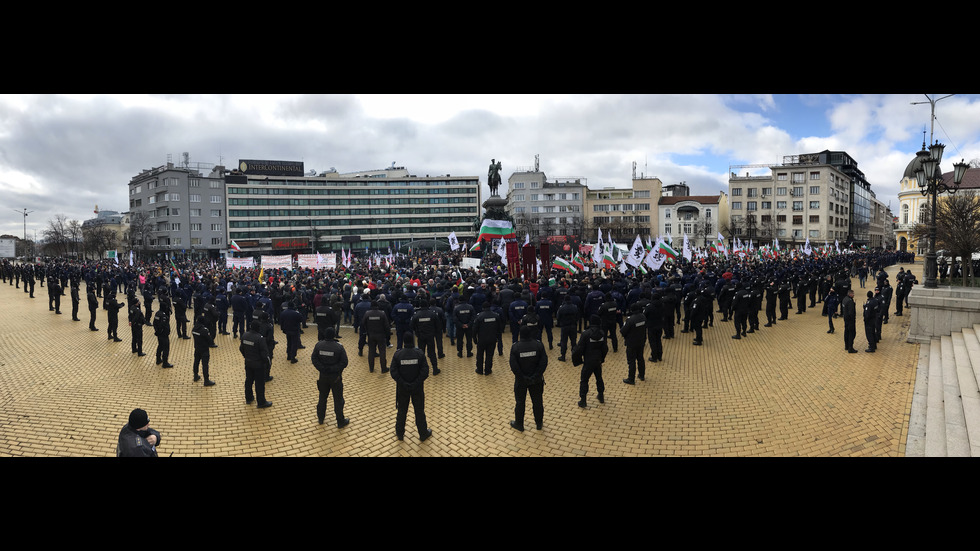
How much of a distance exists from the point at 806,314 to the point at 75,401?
22241 millimetres

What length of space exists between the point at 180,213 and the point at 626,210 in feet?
256

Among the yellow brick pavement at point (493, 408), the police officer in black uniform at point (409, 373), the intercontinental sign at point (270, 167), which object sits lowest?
the yellow brick pavement at point (493, 408)

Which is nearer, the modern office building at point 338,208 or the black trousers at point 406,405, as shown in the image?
the black trousers at point 406,405

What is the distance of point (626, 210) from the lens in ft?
274

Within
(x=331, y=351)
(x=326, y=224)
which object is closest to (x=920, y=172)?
(x=331, y=351)

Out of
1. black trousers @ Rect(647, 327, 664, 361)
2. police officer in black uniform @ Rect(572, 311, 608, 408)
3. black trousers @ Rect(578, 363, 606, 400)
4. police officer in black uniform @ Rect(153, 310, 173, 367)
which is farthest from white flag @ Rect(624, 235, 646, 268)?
police officer in black uniform @ Rect(153, 310, 173, 367)

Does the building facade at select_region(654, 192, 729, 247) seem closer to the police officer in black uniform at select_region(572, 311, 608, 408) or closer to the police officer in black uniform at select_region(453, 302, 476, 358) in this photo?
the police officer in black uniform at select_region(453, 302, 476, 358)

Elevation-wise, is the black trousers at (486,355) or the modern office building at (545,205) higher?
the modern office building at (545,205)

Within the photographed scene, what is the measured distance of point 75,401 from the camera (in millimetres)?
8336

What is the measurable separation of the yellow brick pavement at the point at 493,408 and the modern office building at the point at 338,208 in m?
67.3

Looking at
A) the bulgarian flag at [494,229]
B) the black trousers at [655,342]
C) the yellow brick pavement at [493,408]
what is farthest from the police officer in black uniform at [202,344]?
the bulgarian flag at [494,229]

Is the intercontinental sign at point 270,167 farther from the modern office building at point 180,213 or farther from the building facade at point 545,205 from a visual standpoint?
the building facade at point 545,205

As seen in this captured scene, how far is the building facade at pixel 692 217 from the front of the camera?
76.6 meters
